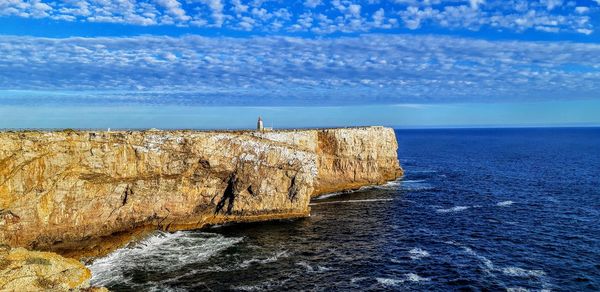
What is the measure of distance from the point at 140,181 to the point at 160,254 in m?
11.5

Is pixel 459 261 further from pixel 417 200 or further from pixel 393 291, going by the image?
pixel 417 200

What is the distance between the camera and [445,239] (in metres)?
52.8

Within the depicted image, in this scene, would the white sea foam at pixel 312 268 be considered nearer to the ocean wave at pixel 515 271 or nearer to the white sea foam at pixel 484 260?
the white sea foam at pixel 484 260

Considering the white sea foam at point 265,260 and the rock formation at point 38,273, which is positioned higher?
the rock formation at point 38,273

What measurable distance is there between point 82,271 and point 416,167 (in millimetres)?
98057

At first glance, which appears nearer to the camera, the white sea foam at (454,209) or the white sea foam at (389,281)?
the white sea foam at (389,281)

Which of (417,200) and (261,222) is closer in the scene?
(261,222)

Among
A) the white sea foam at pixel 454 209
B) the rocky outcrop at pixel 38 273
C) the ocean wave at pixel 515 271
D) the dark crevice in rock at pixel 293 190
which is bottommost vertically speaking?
the ocean wave at pixel 515 271

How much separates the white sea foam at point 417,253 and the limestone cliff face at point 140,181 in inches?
795

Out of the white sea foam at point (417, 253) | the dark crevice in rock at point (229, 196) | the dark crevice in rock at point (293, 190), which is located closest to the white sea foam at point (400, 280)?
the white sea foam at point (417, 253)

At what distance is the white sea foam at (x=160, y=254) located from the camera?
43.6m

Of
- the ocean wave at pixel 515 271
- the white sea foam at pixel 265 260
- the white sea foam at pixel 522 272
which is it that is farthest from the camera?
the white sea foam at pixel 265 260

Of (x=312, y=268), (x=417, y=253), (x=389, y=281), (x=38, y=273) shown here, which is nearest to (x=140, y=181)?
(x=38, y=273)

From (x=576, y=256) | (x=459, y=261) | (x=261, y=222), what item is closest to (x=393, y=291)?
(x=459, y=261)
